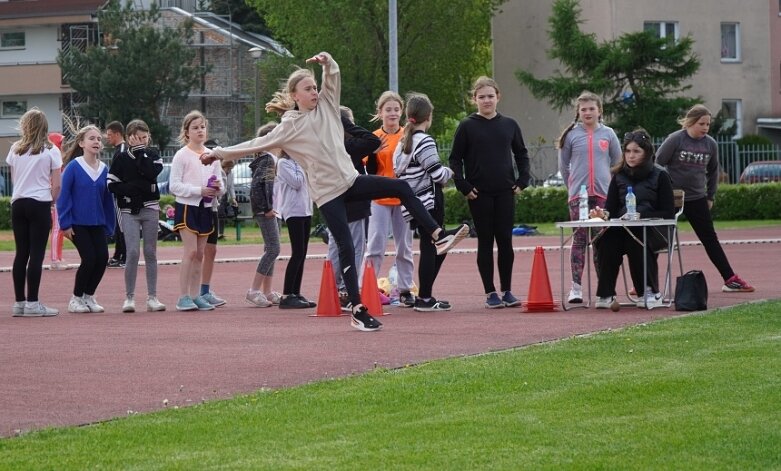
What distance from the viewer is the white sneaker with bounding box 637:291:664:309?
13.4m

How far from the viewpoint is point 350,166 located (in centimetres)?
1197

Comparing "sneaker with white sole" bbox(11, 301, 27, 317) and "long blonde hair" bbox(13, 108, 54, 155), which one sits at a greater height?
"long blonde hair" bbox(13, 108, 54, 155)

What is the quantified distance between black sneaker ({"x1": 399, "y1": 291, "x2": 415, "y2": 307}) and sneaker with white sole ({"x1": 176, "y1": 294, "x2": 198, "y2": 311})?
6.81 ft

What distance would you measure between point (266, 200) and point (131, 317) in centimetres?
195

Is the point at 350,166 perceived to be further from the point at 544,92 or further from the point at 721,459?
the point at 544,92

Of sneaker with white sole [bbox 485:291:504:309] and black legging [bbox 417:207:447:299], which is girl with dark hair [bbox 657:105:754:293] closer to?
sneaker with white sole [bbox 485:291:504:309]

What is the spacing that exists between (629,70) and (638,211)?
3468 centimetres

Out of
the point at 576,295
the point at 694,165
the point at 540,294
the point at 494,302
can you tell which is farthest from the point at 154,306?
the point at 694,165

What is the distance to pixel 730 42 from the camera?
199ft

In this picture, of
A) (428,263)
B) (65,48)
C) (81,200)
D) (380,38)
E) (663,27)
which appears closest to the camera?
(428,263)

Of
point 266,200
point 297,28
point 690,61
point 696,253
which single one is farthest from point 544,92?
point 266,200

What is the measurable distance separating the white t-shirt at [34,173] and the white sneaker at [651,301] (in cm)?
585

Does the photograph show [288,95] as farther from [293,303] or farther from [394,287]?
[394,287]

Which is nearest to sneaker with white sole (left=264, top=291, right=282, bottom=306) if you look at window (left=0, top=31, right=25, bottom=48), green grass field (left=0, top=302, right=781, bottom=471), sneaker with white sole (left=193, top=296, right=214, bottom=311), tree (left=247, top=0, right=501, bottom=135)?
sneaker with white sole (left=193, top=296, right=214, bottom=311)
